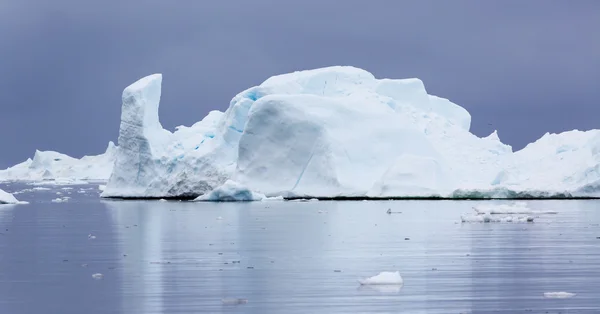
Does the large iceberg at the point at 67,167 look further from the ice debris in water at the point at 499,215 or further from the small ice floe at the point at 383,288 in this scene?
the small ice floe at the point at 383,288

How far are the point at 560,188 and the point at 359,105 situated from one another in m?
7.71

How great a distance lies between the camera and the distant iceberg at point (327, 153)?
1305 inches

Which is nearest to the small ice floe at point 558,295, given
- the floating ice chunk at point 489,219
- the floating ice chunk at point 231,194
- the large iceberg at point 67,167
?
the floating ice chunk at point 489,219

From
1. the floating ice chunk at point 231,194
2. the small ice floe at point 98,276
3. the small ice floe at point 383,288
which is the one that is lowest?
the small ice floe at point 383,288

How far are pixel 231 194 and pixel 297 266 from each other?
70.5ft

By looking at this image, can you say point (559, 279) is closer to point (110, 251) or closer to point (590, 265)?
point (590, 265)

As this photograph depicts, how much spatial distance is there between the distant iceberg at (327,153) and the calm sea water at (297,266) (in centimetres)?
1302

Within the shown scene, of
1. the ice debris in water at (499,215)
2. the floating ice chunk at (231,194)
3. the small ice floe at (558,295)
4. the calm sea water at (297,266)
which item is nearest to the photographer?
the calm sea water at (297,266)

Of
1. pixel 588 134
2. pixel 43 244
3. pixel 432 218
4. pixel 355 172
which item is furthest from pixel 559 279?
pixel 588 134

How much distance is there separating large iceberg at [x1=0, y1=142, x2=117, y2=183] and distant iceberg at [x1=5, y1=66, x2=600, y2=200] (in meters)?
53.0

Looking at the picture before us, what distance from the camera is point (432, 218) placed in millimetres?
21484

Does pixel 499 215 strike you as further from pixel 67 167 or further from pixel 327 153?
pixel 67 167

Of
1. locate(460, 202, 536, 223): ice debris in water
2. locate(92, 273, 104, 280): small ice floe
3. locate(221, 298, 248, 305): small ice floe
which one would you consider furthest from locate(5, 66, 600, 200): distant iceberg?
locate(221, 298, 248, 305): small ice floe

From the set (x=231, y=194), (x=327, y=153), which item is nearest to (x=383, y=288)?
(x=231, y=194)
